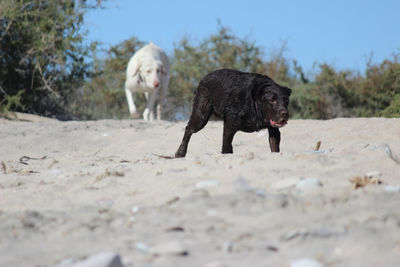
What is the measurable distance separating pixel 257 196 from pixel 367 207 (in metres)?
0.68

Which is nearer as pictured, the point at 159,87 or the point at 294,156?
the point at 294,156

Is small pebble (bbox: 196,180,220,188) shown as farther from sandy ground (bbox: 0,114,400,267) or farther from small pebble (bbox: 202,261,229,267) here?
small pebble (bbox: 202,261,229,267)

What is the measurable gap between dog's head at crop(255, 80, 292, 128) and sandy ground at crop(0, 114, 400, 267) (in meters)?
0.71

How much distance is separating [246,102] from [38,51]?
12.5 metres

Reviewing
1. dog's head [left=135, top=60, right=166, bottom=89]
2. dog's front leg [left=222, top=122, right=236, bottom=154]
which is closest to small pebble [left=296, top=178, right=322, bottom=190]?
dog's front leg [left=222, top=122, right=236, bottom=154]

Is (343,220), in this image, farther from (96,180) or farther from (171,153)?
(171,153)

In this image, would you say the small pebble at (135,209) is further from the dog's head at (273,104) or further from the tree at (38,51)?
the tree at (38,51)

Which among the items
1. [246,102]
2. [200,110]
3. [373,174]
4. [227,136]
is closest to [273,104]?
[246,102]

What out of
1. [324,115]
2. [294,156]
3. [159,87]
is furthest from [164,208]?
[324,115]

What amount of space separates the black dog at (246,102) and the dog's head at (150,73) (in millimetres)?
9042

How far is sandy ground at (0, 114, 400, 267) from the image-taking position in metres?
2.70

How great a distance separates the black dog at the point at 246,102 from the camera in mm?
5637

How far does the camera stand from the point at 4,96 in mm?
16000

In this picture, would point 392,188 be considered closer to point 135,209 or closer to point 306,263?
point 306,263
